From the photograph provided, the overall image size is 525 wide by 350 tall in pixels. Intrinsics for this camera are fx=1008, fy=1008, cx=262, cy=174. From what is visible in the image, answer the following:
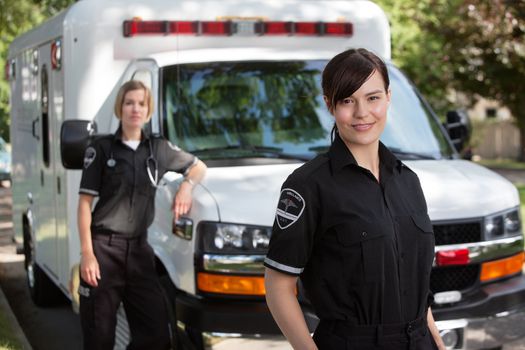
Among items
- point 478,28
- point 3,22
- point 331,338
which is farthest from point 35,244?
point 478,28

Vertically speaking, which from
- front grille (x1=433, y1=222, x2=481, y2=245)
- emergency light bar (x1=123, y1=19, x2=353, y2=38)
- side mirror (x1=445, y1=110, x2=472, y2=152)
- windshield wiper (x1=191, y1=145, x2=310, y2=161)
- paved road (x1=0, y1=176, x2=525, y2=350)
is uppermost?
emergency light bar (x1=123, y1=19, x2=353, y2=38)

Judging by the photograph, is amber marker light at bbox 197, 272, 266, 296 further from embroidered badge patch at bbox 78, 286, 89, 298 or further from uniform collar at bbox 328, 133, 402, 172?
uniform collar at bbox 328, 133, 402, 172

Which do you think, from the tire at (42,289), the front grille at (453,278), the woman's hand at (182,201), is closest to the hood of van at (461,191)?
the front grille at (453,278)

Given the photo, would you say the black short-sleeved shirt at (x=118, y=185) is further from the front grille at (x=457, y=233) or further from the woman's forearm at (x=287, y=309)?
the woman's forearm at (x=287, y=309)

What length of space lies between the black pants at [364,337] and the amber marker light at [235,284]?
2186 millimetres

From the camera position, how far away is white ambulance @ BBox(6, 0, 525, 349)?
5.12 metres

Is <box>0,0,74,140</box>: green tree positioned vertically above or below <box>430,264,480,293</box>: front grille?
above

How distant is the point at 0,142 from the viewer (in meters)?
26.4

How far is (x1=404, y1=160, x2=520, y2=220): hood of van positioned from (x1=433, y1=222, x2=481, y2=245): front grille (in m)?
0.05

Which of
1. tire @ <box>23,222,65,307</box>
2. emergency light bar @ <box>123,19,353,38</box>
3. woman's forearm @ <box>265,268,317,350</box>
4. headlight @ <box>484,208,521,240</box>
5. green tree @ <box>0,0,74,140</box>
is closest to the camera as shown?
woman's forearm @ <box>265,268,317,350</box>

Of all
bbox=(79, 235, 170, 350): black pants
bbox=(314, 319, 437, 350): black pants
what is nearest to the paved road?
bbox=(79, 235, 170, 350): black pants

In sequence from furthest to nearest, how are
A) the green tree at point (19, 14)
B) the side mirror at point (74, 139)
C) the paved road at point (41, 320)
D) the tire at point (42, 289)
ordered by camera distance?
the green tree at point (19, 14)
the tire at point (42, 289)
the paved road at point (41, 320)
the side mirror at point (74, 139)

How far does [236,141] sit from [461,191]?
1.39m

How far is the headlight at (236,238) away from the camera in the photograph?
5.09 meters
